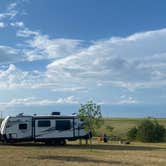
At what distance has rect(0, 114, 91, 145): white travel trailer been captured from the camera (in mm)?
39312

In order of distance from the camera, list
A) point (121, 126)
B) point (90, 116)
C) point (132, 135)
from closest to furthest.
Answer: point (90, 116), point (132, 135), point (121, 126)

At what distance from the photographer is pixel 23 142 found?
139 feet

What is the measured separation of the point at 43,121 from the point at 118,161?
15862 millimetres

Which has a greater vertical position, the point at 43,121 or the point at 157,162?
the point at 43,121

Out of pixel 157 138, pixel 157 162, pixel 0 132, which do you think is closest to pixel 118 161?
pixel 157 162

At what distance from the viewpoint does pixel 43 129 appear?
39.7m

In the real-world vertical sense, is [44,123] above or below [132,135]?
above

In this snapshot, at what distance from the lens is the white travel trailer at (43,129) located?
39312 millimetres

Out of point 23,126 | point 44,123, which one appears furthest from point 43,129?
point 23,126

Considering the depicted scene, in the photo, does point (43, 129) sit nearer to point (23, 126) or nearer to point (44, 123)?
point (44, 123)

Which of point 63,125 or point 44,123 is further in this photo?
point 63,125

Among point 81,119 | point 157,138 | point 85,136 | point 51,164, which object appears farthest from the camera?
point 157,138

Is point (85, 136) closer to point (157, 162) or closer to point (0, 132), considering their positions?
point (0, 132)

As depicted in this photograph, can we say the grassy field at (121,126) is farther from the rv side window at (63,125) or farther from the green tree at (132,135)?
the rv side window at (63,125)
